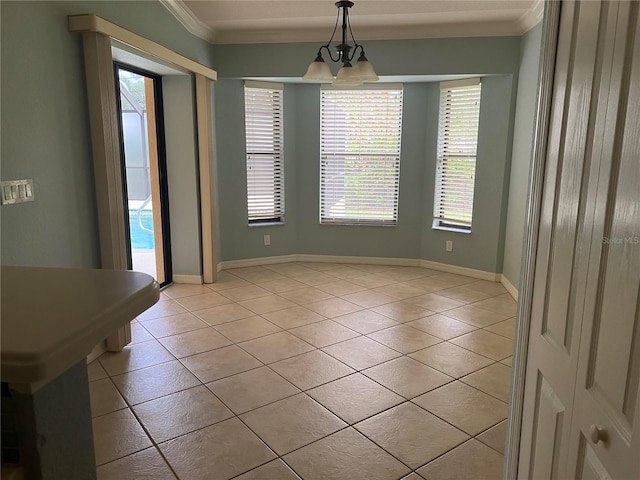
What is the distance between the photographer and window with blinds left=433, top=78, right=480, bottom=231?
492cm

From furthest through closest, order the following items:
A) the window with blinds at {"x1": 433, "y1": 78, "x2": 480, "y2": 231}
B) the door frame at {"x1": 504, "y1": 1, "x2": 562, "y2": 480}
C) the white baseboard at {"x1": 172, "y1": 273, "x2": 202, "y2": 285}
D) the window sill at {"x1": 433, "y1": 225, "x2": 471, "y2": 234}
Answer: the window sill at {"x1": 433, "y1": 225, "x2": 471, "y2": 234}
the window with blinds at {"x1": 433, "y1": 78, "x2": 480, "y2": 231}
the white baseboard at {"x1": 172, "y1": 273, "x2": 202, "y2": 285}
the door frame at {"x1": 504, "y1": 1, "x2": 562, "y2": 480}

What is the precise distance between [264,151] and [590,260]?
185 inches

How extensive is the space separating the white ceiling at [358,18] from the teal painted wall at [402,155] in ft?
0.36

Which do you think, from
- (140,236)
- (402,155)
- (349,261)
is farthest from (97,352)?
(140,236)

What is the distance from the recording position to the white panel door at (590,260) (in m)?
0.86

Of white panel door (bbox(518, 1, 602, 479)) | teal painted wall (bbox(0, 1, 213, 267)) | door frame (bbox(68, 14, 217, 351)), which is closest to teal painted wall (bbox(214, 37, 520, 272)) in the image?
door frame (bbox(68, 14, 217, 351))

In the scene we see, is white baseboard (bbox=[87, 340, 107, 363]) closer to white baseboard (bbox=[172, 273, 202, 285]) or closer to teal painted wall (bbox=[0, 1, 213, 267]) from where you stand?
teal painted wall (bbox=[0, 1, 213, 267])

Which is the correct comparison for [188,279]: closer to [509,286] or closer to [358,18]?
[358,18]

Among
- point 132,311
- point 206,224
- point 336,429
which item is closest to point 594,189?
point 132,311

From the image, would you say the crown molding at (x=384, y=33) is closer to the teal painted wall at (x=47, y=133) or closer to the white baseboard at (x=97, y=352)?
the teal painted wall at (x=47, y=133)

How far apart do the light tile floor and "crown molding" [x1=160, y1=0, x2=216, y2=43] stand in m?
2.55

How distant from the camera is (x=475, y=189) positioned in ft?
16.3

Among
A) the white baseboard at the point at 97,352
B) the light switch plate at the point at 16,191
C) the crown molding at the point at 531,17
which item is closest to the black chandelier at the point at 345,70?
the crown molding at the point at 531,17

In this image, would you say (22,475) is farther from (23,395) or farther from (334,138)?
(334,138)
